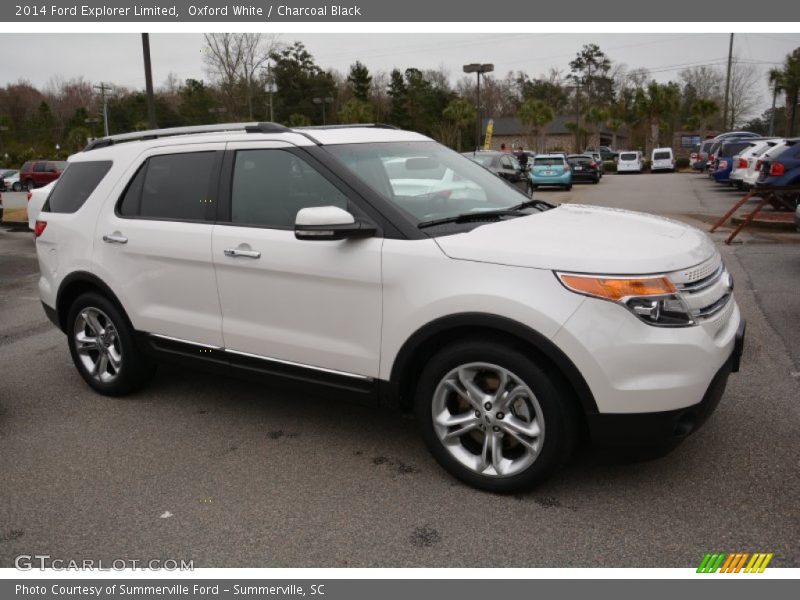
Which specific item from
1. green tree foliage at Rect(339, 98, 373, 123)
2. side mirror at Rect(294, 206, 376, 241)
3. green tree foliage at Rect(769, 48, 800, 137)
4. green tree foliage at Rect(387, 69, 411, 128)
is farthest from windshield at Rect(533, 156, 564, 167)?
green tree foliage at Rect(387, 69, 411, 128)

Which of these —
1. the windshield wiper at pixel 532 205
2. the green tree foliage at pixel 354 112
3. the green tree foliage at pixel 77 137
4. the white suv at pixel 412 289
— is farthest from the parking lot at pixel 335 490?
the green tree foliage at pixel 77 137

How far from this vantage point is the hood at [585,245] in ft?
10.3

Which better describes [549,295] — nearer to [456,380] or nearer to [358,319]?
[456,380]

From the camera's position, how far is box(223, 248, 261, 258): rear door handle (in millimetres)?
3977

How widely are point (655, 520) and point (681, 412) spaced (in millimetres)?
530

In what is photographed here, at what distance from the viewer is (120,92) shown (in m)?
82.8

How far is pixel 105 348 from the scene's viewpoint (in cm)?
504

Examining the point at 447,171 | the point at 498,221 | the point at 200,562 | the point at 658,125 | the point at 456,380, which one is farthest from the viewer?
the point at 658,125

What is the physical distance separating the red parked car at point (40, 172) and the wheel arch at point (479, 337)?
36667 millimetres

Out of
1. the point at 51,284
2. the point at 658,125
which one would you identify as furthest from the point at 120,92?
the point at 51,284

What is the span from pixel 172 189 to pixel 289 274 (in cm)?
125

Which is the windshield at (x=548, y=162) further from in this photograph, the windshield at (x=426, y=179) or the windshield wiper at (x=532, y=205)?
the windshield wiper at (x=532, y=205)

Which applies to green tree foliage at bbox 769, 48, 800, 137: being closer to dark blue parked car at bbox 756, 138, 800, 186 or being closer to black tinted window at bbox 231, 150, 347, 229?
dark blue parked car at bbox 756, 138, 800, 186

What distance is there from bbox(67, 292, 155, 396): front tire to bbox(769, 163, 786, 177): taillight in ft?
41.8
